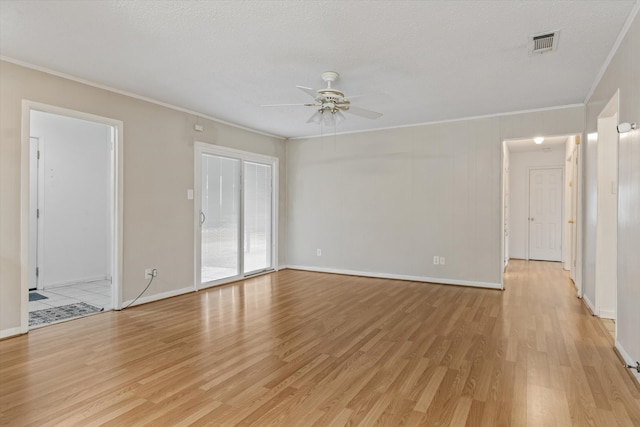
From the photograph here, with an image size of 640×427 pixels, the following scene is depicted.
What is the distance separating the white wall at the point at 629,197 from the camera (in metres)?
2.58

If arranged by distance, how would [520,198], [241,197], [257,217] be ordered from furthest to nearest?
[520,198], [257,217], [241,197]

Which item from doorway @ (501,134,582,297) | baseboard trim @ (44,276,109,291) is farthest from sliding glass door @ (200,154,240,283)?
doorway @ (501,134,582,297)

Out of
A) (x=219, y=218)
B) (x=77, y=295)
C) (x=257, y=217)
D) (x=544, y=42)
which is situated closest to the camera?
(x=544, y=42)

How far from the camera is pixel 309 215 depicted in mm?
7164

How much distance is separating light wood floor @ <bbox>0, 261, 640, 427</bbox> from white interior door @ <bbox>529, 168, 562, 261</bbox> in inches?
172

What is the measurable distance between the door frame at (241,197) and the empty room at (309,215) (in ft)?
0.11

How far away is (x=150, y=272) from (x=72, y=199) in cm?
236

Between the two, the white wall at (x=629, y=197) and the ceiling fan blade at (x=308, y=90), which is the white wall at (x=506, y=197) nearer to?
the white wall at (x=629, y=197)

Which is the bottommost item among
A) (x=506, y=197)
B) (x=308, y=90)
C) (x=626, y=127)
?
(x=506, y=197)

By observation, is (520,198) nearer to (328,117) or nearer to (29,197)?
(328,117)

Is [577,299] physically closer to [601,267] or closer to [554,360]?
[601,267]

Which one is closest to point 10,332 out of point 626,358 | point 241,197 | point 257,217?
point 241,197

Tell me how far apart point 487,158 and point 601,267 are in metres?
2.18

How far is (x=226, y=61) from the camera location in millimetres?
3445
